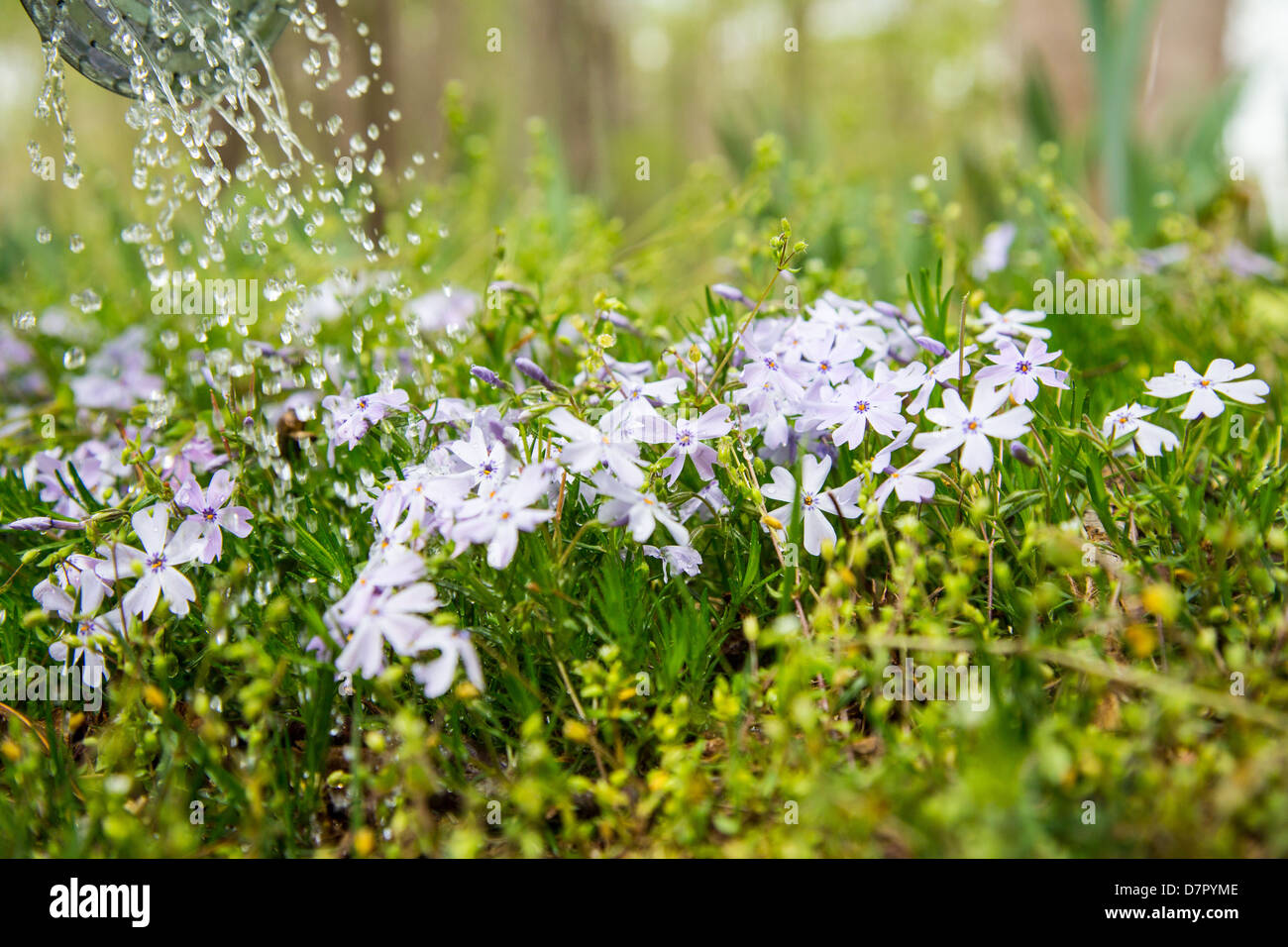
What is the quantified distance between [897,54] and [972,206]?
71.6 ft

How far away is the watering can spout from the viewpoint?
1953 millimetres

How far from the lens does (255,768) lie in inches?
52.5

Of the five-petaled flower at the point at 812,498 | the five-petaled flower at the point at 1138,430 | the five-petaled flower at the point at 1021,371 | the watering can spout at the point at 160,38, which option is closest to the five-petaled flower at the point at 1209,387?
the five-petaled flower at the point at 1138,430

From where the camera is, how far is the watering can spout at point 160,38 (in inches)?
76.9

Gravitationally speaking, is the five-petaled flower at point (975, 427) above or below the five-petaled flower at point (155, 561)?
above

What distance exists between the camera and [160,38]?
2029mm

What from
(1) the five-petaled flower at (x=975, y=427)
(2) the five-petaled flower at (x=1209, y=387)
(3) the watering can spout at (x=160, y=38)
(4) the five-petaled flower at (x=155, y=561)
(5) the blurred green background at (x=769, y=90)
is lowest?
(4) the five-petaled flower at (x=155, y=561)

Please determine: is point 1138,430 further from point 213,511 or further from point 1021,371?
point 213,511

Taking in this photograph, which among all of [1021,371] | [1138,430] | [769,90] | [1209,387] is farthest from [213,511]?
[769,90]

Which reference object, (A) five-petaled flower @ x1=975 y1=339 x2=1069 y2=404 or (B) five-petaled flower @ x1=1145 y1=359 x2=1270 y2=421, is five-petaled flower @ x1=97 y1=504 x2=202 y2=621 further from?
(B) five-petaled flower @ x1=1145 y1=359 x2=1270 y2=421

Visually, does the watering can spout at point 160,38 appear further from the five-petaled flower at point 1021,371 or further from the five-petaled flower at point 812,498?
the five-petaled flower at point 1021,371

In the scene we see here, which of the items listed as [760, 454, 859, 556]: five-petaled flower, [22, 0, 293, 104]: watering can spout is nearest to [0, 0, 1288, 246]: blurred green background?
[22, 0, 293, 104]: watering can spout

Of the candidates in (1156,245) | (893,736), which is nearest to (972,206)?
(1156,245)
